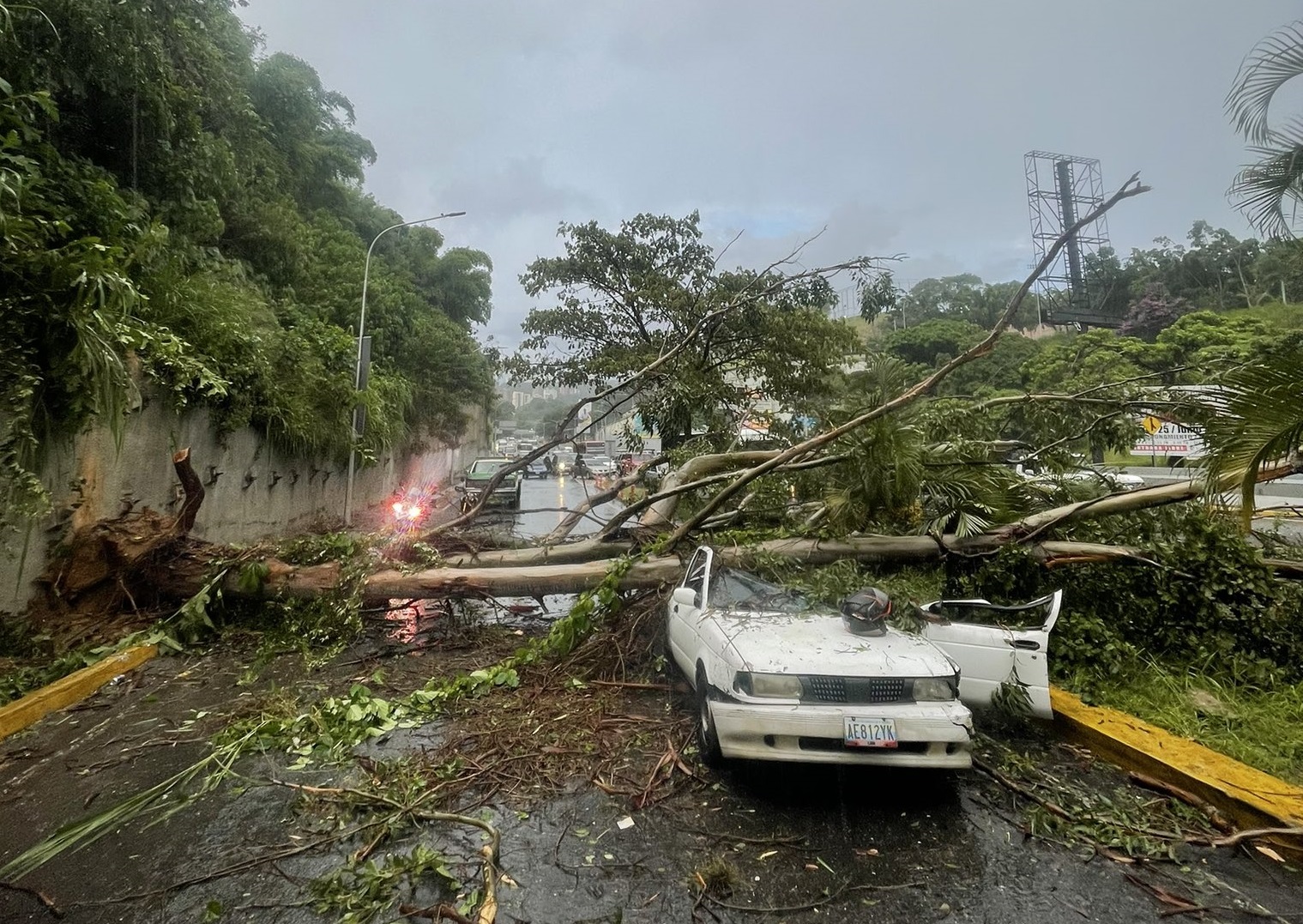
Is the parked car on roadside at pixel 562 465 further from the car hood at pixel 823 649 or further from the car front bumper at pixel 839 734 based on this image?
the car front bumper at pixel 839 734

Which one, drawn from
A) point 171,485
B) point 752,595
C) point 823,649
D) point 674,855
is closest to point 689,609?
point 752,595

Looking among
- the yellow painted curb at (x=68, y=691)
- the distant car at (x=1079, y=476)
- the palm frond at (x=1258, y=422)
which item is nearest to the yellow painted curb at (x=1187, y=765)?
the palm frond at (x=1258, y=422)

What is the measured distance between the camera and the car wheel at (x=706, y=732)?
401 centimetres

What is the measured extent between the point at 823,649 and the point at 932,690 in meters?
0.63

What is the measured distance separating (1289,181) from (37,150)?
38.9 ft

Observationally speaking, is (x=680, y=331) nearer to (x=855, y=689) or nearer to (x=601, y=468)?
(x=855, y=689)

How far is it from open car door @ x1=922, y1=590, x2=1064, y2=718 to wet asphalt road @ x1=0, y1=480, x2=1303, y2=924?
462 mm

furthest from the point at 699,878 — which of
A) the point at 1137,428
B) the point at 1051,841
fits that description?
the point at 1137,428

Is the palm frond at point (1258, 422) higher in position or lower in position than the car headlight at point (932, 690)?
higher

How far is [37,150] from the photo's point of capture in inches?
279

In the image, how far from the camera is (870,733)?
3568mm

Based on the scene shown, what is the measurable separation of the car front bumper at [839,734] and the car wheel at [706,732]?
0.76 ft

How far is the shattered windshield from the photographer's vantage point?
15.9 feet

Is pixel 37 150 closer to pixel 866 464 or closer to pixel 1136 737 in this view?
pixel 866 464
